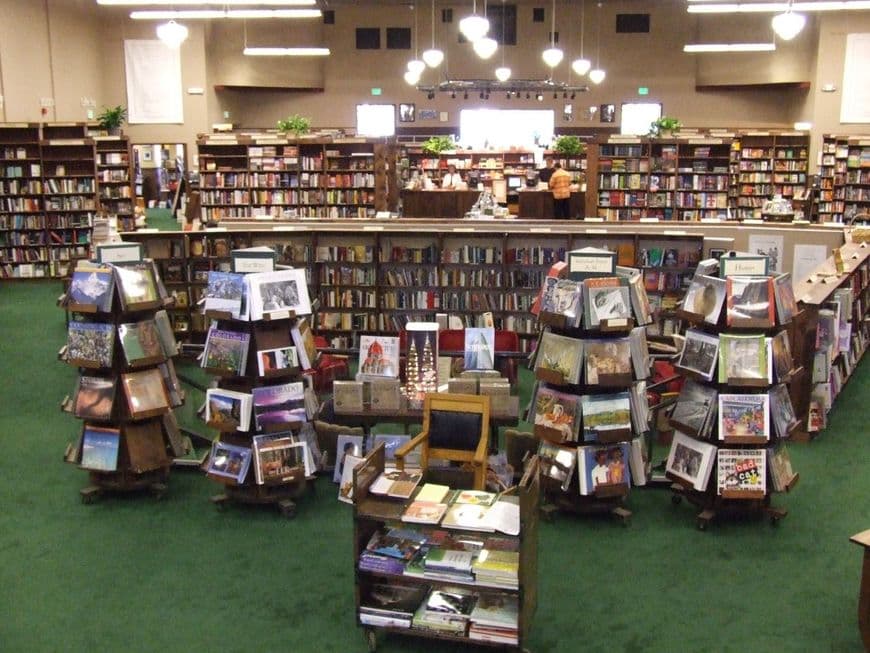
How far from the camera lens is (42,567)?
5.27m

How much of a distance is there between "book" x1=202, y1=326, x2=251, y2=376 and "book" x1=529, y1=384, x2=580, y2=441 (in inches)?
79.2

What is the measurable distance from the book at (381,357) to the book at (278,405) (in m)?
0.60

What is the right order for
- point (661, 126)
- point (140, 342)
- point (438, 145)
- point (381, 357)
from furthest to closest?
1. point (438, 145)
2. point (661, 126)
3. point (381, 357)
4. point (140, 342)

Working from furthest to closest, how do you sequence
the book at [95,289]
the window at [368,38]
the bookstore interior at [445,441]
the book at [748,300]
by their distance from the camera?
the window at [368,38] < the book at [95,289] < the book at [748,300] < the bookstore interior at [445,441]

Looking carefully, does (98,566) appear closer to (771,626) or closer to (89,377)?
(89,377)

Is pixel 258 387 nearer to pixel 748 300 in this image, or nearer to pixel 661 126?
pixel 748 300

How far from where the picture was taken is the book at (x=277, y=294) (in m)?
5.82

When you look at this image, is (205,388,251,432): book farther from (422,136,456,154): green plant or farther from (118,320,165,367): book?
(422,136,456,154): green plant

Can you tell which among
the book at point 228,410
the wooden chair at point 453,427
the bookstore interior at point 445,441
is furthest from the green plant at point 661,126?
the book at point 228,410

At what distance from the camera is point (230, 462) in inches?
237

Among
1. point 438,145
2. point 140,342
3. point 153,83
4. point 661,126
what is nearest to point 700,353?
point 140,342

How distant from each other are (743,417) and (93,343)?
444 centimetres

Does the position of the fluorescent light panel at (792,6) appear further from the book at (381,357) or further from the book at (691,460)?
the book at (381,357)

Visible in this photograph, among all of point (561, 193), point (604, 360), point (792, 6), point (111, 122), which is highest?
point (792, 6)
